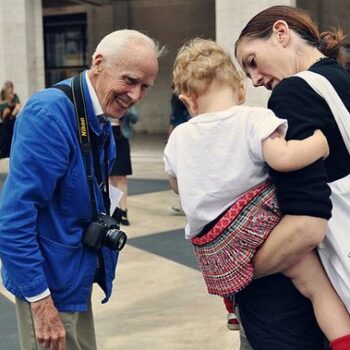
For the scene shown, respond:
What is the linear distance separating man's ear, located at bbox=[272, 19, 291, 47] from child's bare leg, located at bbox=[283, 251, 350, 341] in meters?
0.66

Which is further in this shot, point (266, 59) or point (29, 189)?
point (29, 189)

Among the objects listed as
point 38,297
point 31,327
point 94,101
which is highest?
point 94,101

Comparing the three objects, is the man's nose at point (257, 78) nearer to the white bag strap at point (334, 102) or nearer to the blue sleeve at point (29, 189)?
the white bag strap at point (334, 102)

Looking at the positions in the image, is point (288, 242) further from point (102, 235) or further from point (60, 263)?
point (60, 263)

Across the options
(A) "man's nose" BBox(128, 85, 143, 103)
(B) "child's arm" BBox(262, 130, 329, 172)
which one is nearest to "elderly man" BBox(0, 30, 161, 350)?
(A) "man's nose" BBox(128, 85, 143, 103)

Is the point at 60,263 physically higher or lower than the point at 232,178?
lower

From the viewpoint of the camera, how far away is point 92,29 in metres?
22.8

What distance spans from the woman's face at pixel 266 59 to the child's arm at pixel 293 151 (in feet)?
0.91

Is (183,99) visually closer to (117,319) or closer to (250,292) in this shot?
(250,292)

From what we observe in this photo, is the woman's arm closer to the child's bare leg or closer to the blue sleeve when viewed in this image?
the child's bare leg

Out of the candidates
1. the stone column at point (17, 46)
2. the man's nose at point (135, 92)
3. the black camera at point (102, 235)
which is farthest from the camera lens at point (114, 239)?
the stone column at point (17, 46)

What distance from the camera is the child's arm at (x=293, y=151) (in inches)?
62.4

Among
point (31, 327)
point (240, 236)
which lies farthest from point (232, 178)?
point (31, 327)

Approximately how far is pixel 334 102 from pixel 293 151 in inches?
7.8
